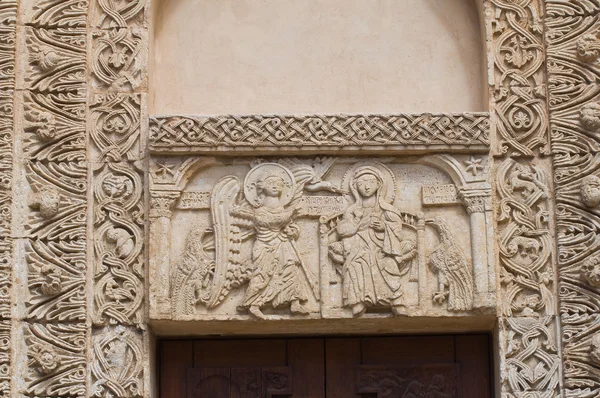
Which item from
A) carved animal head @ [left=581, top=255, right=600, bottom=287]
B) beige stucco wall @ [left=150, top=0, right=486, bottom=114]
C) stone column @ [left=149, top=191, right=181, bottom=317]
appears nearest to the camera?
carved animal head @ [left=581, top=255, right=600, bottom=287]

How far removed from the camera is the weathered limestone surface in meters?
6.90

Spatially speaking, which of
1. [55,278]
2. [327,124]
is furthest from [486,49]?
A: [55,278]

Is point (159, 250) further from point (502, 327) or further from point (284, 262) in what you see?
point (502, 327)

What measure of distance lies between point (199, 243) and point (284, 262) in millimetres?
465

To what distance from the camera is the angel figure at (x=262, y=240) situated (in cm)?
694

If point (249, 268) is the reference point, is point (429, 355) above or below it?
below

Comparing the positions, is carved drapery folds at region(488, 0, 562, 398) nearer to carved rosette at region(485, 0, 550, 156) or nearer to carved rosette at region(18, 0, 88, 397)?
carved rosette at region(485, 0, 550, 156)

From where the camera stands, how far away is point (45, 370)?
684 centimetres

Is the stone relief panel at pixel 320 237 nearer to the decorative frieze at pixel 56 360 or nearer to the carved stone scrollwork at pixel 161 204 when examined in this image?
the carved stone scrollwork at pixel 161 204

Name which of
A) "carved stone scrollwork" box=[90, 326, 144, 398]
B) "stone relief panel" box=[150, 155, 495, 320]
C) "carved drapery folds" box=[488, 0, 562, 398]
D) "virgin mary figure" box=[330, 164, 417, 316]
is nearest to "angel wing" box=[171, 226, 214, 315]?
"stone relief panel" box=[150, 155, 495, 320]

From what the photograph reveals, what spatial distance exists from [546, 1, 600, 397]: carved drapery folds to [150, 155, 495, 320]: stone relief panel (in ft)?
1.36

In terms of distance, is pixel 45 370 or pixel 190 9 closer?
pixel 45 370

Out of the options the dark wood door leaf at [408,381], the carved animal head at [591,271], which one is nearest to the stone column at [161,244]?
the dark wood door leaf at [408,381]

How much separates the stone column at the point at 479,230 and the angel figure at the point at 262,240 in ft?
2.82
